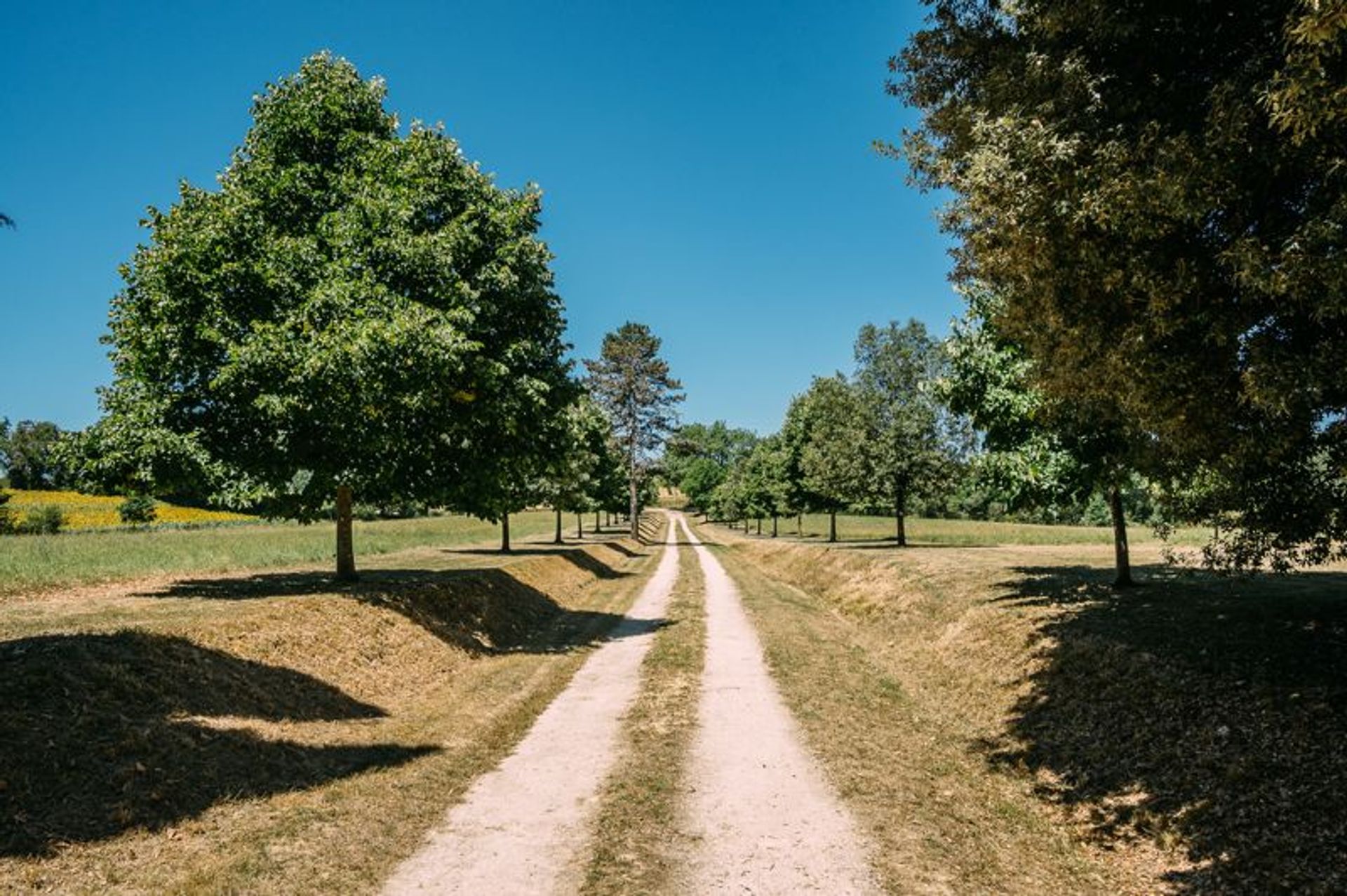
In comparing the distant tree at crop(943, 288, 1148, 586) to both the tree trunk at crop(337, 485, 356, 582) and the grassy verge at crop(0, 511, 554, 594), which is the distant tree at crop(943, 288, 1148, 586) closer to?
the tree trunk at crop(337, 485, 356, 582)

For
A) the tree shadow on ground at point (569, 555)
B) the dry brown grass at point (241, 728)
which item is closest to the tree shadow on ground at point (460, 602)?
the dry brown grass at point (241, 728)

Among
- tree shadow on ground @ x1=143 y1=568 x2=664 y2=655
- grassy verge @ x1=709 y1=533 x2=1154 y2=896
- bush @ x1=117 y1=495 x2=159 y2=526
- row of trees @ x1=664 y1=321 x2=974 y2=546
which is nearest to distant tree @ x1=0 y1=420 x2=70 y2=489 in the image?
bush @ x1=117 y1=495 x2=159 y2=526

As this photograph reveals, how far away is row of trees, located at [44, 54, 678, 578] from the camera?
A: 1609 centimetres

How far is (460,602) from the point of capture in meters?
21.1

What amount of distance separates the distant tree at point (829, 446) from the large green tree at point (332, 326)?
27.1 m

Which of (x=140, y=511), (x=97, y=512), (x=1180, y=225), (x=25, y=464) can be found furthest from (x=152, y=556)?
(x=25, y=464)

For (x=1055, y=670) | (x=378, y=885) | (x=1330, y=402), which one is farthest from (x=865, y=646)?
(x=378, y=885)

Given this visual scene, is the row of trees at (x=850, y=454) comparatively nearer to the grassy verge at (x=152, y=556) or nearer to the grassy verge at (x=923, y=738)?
the grassy verge at (x=923, y=738)

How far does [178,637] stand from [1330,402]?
16196 millimetres

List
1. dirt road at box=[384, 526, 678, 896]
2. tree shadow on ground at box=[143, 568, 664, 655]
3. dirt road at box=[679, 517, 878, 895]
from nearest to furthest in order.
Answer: dirt road at box=[384, 526, 678, 896]
dirt road at box=[679, 517, 878, 895]
tree shadow on ground at box=[143, 568, 664, 655]

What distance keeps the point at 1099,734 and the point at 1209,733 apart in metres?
1.64

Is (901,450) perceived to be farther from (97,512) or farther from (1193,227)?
(97,512)

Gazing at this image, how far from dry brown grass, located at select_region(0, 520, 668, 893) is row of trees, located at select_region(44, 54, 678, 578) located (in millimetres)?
3259

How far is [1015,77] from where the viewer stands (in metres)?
10.3
